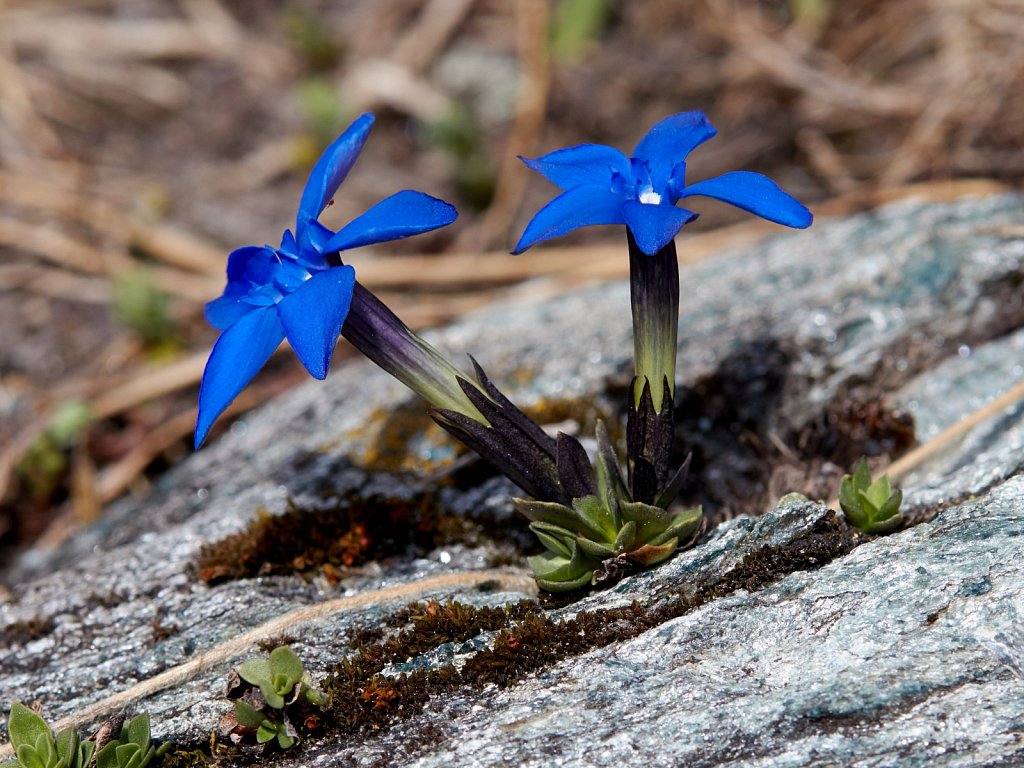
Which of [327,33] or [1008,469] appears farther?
[327,33]

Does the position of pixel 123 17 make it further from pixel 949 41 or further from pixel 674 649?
pixel 674 649

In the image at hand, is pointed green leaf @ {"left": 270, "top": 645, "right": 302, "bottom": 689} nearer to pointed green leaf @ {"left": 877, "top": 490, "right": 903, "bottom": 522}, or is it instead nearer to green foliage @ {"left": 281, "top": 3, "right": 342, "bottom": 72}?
pointed green leaf @ {"left": 877, "top": 490, "right": 903, "bottom": 522}

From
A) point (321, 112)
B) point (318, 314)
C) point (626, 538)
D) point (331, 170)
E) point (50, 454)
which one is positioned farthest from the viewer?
point (321, 112)

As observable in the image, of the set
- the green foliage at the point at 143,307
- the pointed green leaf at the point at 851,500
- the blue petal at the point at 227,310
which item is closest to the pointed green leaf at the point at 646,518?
the pointed green leaf at the point at 851,500

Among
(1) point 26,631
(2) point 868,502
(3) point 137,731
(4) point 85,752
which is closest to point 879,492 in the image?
(2) point 868,502

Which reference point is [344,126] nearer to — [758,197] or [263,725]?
[758,197]

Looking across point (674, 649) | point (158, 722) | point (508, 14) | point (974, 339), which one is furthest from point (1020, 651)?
point (508, 14)
